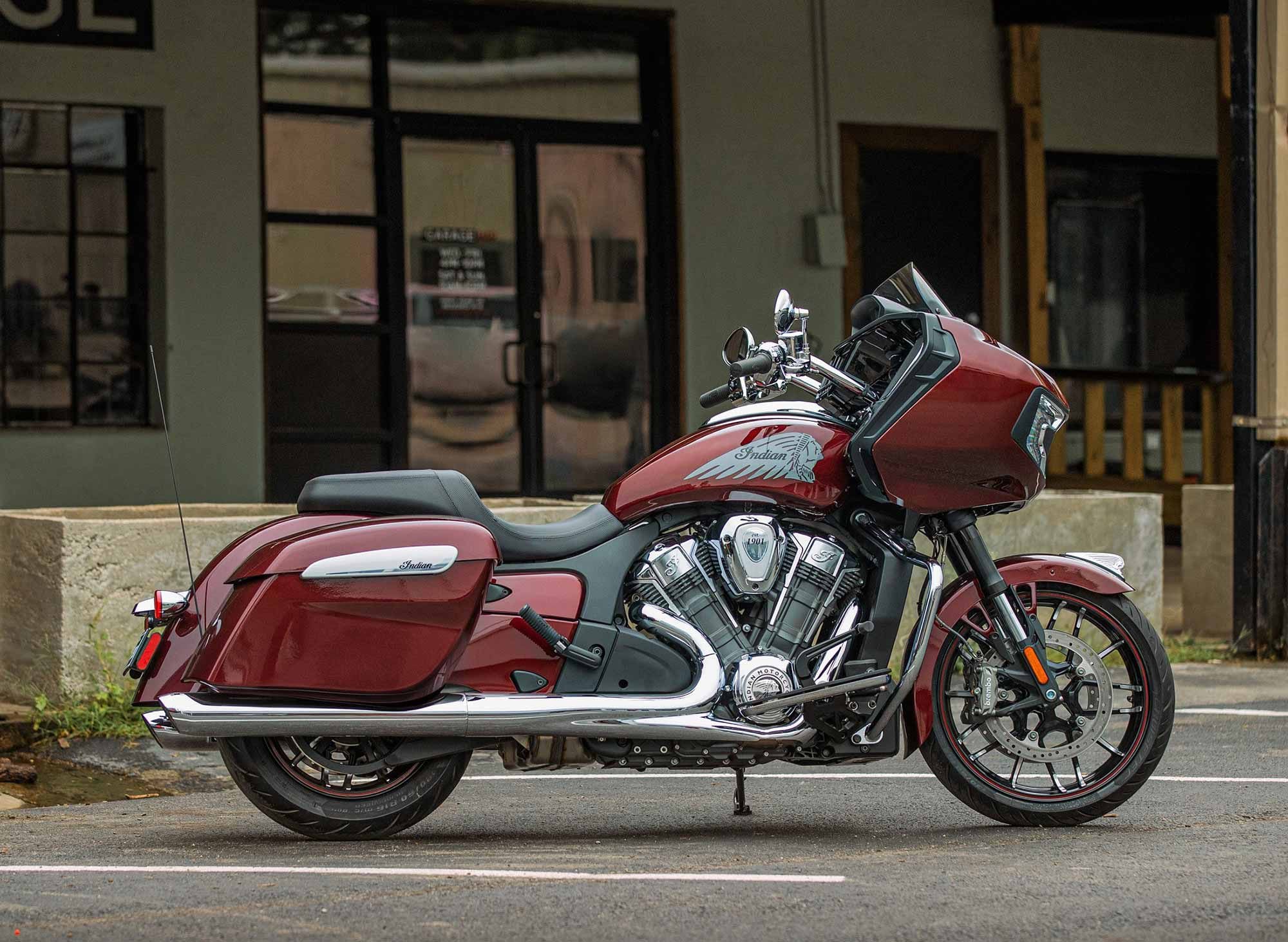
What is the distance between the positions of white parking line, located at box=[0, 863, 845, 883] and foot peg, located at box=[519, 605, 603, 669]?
59cm

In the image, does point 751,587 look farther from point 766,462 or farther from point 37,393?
point 37,393

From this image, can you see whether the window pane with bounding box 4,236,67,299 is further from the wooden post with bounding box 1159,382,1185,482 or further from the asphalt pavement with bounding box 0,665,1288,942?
the wooden post with bounding box 1159,382,1185,482

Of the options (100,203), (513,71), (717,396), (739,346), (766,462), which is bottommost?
(766,462)

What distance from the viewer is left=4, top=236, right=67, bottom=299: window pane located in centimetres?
1045

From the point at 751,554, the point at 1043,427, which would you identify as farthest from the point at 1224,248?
the point at 751,554

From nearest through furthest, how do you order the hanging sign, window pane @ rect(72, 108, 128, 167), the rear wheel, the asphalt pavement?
the asphalt pavement
the rear wheel
the hanging sign
window pane @ rect(72, 108, 128, 167)

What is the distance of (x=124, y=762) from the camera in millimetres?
6773

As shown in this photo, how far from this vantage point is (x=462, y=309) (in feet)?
38.8

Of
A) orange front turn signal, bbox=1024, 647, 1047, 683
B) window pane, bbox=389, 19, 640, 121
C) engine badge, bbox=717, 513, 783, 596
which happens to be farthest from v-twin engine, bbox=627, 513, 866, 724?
window pane, bbox=389, 19, 640, 121

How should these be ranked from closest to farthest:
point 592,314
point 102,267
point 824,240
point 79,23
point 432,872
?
point 432,872 < point 79,23 < point 102,267 < point 592,314 < point 824,240

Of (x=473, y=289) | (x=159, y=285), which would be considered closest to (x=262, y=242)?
(x=159, y=285)

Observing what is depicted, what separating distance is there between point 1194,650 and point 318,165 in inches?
220

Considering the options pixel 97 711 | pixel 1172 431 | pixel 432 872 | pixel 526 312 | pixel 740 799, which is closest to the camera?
pixel 432 872

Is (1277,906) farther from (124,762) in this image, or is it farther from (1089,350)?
(1089,350)
